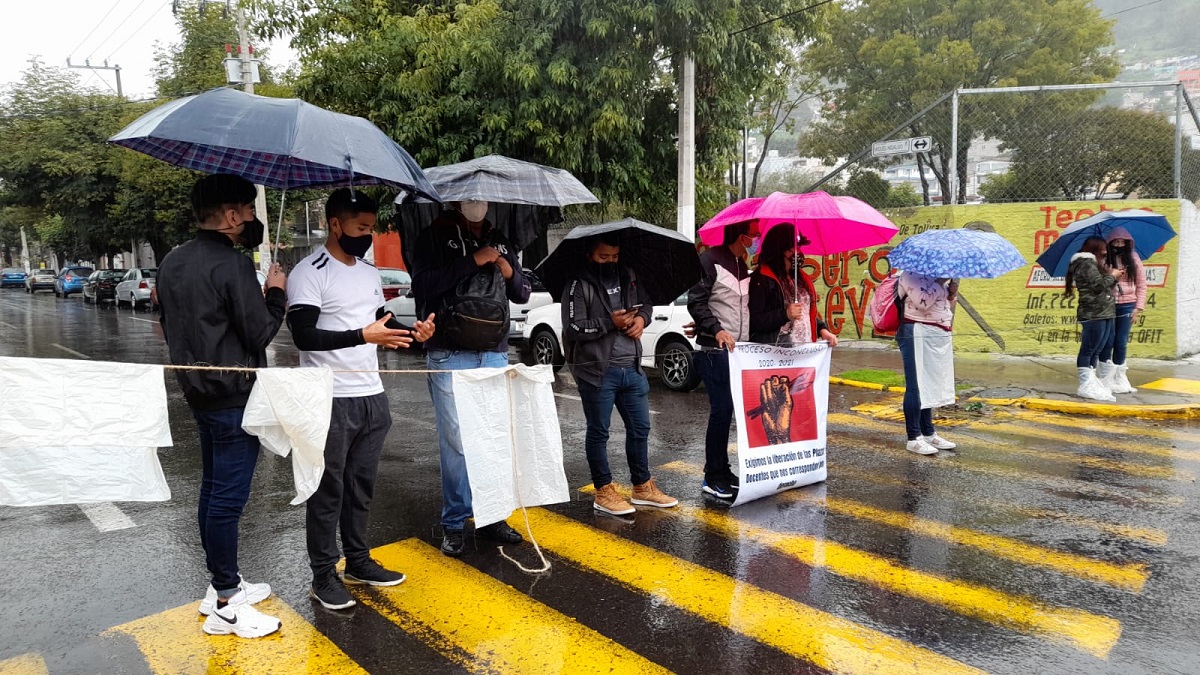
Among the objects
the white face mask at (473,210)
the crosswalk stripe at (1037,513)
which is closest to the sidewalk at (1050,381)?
the crosswalk stripe at (1037,513)

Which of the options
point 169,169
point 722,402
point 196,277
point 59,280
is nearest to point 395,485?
point 722,402

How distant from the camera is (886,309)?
6773 mm

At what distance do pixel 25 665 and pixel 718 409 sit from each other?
159 inches

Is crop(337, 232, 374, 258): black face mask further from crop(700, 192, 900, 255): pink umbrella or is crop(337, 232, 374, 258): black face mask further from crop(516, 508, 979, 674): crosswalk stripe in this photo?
crop(700, 192, 900, 255): pink umbrella

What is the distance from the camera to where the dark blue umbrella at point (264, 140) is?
3.27 meters

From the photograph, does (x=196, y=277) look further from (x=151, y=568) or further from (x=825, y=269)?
(x=825, y=269)

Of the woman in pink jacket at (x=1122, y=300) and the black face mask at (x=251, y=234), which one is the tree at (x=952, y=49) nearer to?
the woman in pink jacket at (x=1122, y=300)

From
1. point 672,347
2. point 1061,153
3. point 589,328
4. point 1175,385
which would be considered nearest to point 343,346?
point 589,328

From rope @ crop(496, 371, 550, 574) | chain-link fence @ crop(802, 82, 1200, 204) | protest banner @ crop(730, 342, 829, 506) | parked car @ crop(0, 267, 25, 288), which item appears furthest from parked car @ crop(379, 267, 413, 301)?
parked car @ crop(0, 267, 25, 288)

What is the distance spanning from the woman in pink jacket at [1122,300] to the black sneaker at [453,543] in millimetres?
7979

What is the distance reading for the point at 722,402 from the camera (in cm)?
554

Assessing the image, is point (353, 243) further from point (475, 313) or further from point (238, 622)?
point (238, 622)

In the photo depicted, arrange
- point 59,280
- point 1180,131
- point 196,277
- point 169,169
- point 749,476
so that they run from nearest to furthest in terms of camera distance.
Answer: point 196,277 → point 749,476 → point 1180,131 → point 169,169 → point 59,280

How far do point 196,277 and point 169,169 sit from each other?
92.1ft
